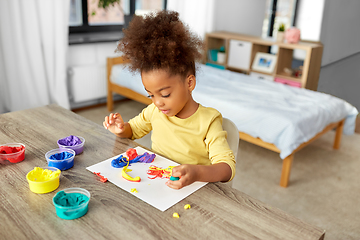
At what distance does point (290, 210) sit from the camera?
73.9 inches

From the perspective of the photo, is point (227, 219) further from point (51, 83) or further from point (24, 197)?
point (51, 83)

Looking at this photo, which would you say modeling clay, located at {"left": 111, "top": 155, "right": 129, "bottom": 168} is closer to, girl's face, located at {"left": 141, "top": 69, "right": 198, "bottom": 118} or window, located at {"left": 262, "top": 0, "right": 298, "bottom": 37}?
girl's face, located at {"left": 141, "top": 69, "right": 198, "bottom": 118}

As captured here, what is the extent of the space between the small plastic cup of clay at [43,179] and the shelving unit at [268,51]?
2.36 m

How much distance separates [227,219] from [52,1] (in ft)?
9.00

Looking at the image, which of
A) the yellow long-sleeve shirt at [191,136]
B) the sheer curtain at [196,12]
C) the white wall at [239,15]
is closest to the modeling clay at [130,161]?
the yellow long-sleeve shirt at [191,136]

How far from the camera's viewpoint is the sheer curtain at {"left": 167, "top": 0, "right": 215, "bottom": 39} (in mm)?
3750

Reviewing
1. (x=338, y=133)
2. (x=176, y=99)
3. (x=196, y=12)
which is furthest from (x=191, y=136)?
(x=196, y=12)

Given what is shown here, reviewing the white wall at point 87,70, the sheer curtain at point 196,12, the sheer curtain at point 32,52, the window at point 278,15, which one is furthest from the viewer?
the sheer curtain at point 196,12

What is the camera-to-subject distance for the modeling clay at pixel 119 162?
3.18ft

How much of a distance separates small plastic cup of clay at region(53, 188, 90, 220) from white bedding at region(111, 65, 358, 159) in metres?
1.43

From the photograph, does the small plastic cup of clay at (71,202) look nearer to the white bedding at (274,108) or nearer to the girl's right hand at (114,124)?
the girl's right hand at (114,124)

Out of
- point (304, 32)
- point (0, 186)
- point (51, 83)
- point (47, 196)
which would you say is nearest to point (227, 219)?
point (47, 196)

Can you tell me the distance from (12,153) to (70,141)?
7.1 inches

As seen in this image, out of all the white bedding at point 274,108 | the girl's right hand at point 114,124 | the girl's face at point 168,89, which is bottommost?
the white bedding at point 274,108
